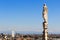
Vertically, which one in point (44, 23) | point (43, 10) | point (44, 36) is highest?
point (43, 10)

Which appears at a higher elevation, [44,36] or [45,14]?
[45,14]

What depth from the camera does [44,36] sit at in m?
8.41

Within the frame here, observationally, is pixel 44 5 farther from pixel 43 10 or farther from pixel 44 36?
pixel 44 36

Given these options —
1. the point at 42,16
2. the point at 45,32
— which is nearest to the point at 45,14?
the point at 42,16

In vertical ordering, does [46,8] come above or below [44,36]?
above

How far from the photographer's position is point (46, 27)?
8.49m

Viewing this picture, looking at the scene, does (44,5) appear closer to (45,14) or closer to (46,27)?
(45,14)

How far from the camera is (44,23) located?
28.2 ft

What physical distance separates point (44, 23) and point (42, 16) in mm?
313

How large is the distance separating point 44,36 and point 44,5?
51.4 inches

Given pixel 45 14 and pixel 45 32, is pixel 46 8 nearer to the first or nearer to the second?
pixel 45 14

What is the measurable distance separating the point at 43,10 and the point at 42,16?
0.25 m

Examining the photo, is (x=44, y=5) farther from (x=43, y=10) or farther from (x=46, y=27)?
(x=46, y=27)

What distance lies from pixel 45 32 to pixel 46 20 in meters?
0.53
